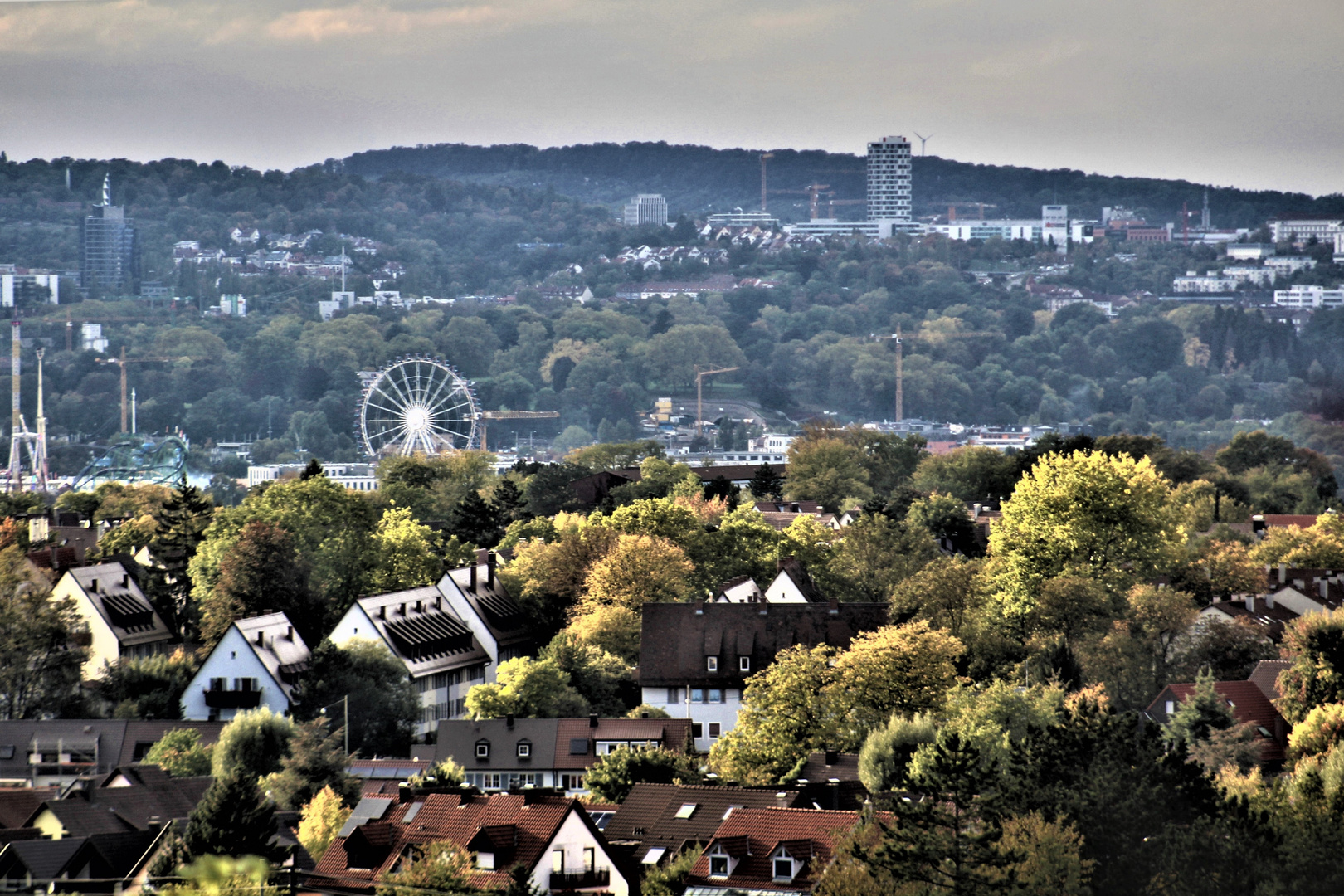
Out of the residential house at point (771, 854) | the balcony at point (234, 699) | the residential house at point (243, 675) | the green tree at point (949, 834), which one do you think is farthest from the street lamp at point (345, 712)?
the green tree at point (949, 834)

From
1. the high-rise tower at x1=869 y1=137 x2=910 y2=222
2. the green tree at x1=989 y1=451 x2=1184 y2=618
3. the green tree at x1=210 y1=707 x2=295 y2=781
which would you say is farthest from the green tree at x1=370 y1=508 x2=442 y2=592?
the high-rise tower at x1=869 y1=137 x2=910 y2=222

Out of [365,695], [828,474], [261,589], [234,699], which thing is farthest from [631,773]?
[828,474]

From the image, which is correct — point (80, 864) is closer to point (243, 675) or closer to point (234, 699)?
point (234, 699)

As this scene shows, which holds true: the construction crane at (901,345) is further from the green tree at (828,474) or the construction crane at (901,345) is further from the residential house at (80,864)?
the residential house at (80,864)

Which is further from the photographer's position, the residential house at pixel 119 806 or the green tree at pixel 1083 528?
the green tree at pixel 1083 528

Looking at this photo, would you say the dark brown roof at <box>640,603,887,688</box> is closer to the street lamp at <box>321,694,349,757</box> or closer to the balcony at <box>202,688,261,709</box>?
the street lamp at <box>321,694,349,757</box>

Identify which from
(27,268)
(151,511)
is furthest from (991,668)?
(27,268)

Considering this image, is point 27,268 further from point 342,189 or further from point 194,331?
point 342,189
